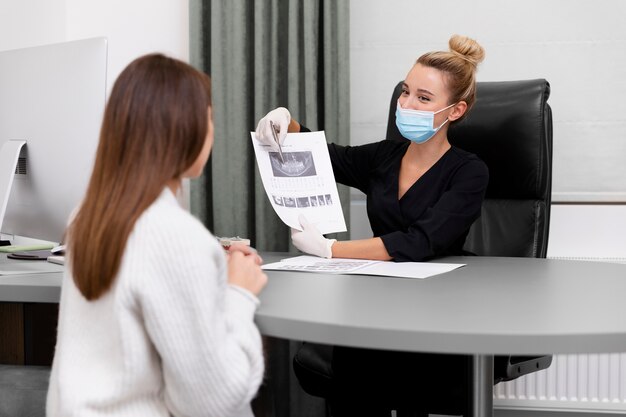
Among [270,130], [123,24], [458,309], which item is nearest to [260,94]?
[123,24]

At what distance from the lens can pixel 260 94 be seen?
8.35 ft

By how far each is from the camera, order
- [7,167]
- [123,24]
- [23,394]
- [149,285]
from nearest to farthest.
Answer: [149,285], [23,394], [7,167], [123,24]

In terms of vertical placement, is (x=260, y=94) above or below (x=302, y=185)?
above

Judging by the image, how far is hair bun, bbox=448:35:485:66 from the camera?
6.22 feet

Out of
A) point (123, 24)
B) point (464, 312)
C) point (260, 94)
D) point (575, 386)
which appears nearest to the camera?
point (464, 312)

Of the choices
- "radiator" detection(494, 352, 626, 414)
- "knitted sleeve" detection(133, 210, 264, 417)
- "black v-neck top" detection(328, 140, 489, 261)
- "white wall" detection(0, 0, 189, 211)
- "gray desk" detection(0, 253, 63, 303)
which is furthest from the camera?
"white wall" detection(0, 0, 189, 211)

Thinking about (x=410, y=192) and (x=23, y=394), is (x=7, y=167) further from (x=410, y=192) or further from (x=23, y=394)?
(x=410, y=192)

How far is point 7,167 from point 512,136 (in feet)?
4.01

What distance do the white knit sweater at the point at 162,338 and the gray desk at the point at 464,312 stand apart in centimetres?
12

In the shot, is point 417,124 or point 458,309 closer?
point 458,309

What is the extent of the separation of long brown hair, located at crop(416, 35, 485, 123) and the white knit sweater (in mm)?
1073

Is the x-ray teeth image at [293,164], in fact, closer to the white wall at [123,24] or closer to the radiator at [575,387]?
the white wall at [123,24]

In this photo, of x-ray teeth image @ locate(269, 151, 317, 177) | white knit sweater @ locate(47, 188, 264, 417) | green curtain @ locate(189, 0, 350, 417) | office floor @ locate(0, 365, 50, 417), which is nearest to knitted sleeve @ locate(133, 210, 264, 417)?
white knit sweater @ locate(47, 188, 264, 417)

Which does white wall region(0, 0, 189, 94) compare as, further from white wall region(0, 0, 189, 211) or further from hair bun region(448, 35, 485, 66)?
hair bun region(448, 35, 485, 66)
